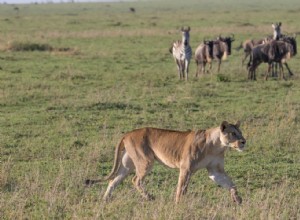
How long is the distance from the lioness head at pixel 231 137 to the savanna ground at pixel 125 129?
60 cm

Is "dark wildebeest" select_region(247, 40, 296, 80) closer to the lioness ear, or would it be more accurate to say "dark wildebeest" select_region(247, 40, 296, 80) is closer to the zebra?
the zebra

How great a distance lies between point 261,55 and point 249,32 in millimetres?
19369

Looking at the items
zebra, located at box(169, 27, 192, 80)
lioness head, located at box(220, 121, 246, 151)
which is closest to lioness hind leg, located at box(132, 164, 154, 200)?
lioness head, located at box(220, 121, 246, 151)

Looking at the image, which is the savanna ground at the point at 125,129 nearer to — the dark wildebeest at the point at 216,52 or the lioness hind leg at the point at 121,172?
the lioness hind leg at the point at 121,172

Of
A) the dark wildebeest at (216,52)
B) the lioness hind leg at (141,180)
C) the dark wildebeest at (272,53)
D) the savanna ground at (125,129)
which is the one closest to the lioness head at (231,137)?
the savanna ground at (125,129)

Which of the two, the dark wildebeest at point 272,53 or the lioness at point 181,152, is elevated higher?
the lioness at point 181,152

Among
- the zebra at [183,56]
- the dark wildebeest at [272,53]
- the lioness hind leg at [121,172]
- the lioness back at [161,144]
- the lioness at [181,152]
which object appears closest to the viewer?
the lioness at [181,152]

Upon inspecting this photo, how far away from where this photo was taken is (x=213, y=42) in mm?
22109

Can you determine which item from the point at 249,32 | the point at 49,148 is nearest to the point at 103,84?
the point at 49,148

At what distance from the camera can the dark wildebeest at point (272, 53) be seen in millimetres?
20292

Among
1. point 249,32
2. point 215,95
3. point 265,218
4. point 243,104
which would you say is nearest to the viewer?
point 265,218

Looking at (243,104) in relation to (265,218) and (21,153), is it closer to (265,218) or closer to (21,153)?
(21,153)

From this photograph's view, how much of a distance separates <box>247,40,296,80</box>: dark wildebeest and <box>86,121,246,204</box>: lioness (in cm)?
1301

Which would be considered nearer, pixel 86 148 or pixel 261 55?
pixel 86 148
